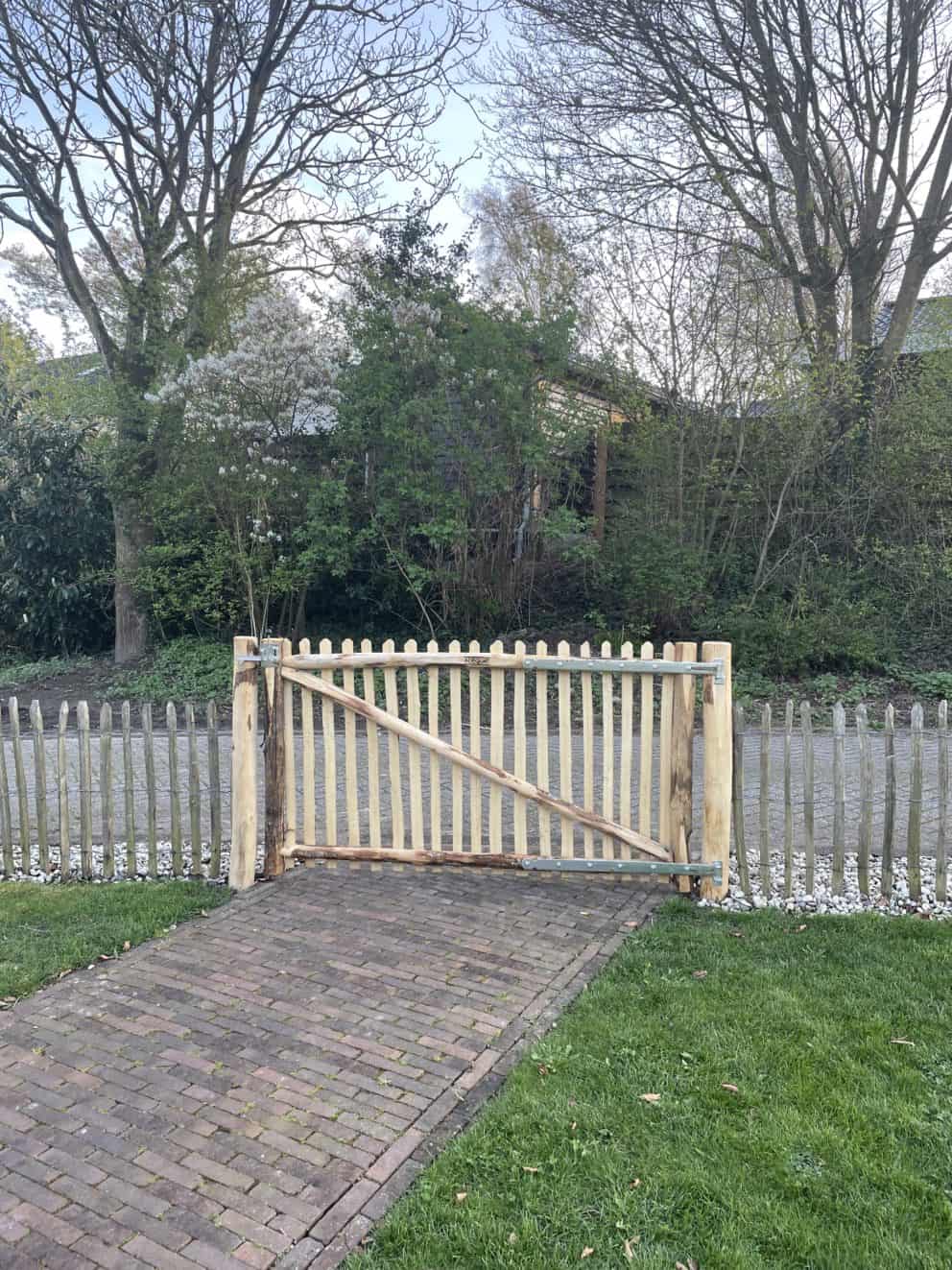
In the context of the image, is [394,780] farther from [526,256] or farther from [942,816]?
[526,256]

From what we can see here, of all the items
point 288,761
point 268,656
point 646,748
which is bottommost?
point 288,761

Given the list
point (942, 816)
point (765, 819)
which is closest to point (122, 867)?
point (765, 819)

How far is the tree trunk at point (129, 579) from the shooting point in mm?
13391

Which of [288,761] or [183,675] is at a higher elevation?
[288,761]

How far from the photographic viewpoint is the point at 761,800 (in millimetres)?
5203

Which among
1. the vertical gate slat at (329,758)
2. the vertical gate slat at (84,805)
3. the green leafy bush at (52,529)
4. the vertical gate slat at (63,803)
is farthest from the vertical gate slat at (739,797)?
the green leafy bush at (52,529)

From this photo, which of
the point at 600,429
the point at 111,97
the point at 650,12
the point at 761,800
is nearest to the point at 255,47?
the point at 111,97

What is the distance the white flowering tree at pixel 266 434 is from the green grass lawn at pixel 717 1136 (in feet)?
28.4

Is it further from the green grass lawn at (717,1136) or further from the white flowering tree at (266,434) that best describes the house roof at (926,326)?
the green grass lawn at (717,1136)

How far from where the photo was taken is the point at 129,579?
1333cm

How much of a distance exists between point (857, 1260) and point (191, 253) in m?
14.8

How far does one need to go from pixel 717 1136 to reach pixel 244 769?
3.47 meters

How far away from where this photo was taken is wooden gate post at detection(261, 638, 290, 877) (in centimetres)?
554

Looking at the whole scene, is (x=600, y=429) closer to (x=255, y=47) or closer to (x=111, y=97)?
(x=255, y=47)
